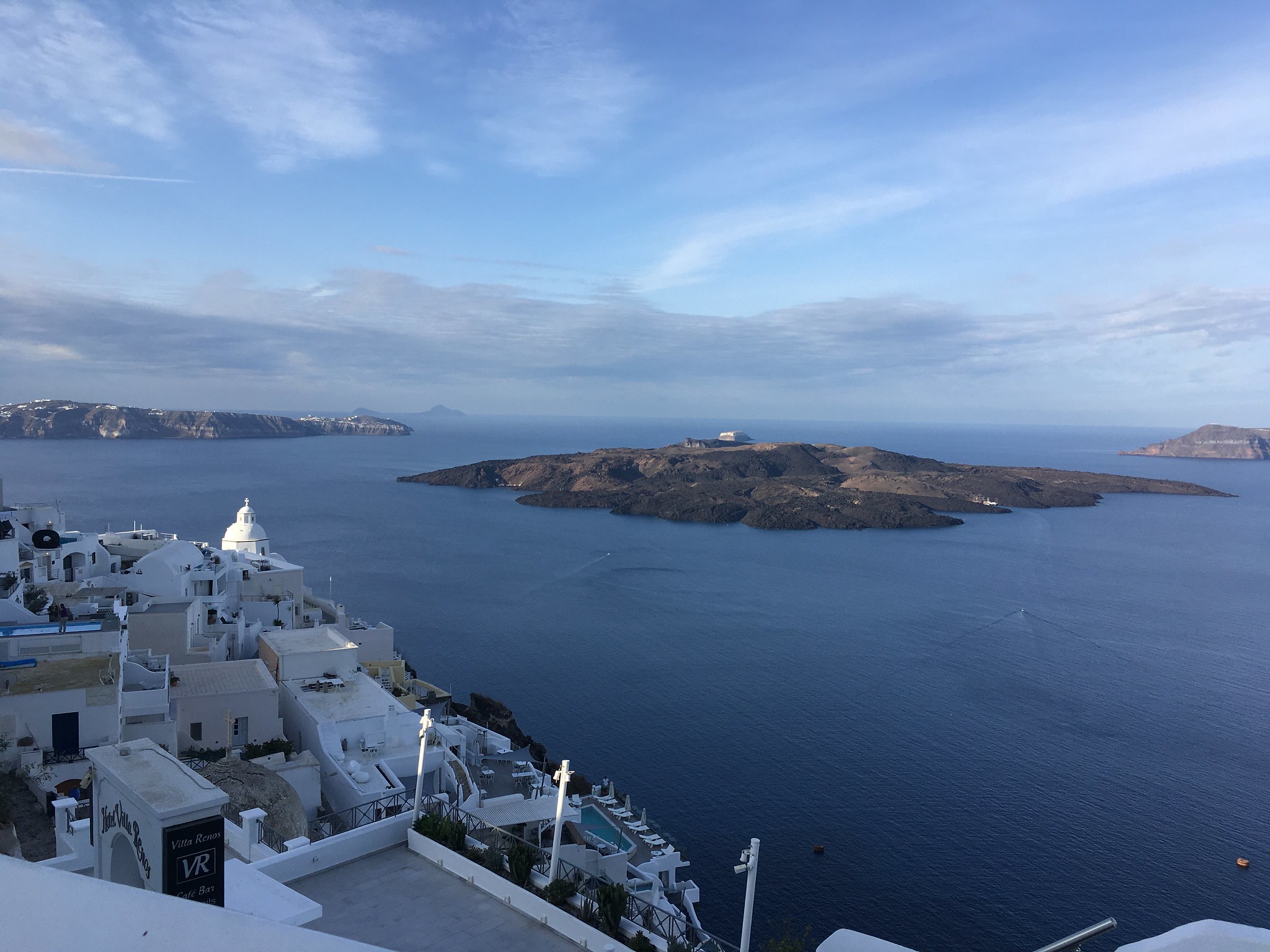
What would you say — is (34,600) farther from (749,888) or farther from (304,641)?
(749,888)

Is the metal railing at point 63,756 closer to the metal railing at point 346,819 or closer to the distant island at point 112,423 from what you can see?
the metal railing at point 346,819

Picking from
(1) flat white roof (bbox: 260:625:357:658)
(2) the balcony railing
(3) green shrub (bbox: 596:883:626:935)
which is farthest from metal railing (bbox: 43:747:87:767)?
(3) green shrub (bbox: 596:883:626:935)

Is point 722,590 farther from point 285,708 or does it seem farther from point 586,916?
point 586,916

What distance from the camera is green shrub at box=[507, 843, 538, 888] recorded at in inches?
254

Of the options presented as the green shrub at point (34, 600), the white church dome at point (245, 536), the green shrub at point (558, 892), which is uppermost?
the green shrub at point (558, 892)

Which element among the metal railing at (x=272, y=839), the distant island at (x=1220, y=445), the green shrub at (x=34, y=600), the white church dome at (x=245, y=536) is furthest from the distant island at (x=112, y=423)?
the distant island at (x=1220, y=445)

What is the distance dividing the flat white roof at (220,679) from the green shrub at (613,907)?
457 inches

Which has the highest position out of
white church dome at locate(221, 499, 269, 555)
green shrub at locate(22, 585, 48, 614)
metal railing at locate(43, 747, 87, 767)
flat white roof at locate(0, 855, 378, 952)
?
flat white roof at locate(0, 855, 378, 952)

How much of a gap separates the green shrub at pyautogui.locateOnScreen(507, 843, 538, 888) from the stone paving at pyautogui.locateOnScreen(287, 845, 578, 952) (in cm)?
22

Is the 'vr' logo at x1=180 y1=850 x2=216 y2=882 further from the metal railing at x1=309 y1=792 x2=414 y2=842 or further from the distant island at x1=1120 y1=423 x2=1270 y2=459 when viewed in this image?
the distant island at x1=1120 y1=423 x2=1270 y2=459

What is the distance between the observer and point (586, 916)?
613 cm

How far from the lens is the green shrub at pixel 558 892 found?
627cm

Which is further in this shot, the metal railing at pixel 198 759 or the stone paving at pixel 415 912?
the metal railing at pixel 198 759

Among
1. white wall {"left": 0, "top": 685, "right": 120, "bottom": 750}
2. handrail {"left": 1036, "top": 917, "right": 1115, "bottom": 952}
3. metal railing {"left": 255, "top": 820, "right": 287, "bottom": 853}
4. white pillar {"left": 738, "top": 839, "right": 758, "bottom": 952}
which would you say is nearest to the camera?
handrail {"left": 1036, "top": 917, "right": 1115, "bottom": 952}
